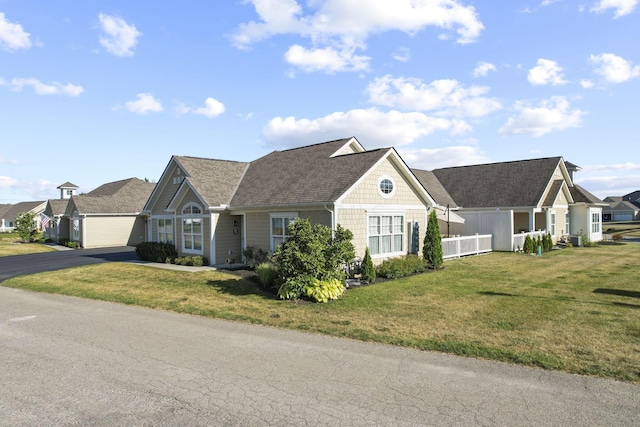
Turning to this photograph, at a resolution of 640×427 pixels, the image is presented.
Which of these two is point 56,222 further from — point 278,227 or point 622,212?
point 622,212

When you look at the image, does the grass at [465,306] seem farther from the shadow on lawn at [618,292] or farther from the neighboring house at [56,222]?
the neighboring house at [56,222]

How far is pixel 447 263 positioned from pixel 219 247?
36.9ft

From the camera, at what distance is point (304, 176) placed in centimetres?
2027

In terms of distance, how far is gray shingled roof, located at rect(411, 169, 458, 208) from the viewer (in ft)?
99.1

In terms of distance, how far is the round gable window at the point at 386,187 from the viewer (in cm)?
1911

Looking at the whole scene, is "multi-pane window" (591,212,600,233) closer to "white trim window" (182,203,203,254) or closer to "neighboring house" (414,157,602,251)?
"neighboring house" (414,157,602,251)

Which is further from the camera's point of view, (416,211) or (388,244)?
(416,211)

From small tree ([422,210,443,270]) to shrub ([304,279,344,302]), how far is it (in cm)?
716

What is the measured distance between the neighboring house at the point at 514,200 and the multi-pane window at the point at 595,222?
3.1 inches

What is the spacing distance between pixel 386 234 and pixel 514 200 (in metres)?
13.6

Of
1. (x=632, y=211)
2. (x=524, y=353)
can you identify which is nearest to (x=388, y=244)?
(x=524, y=353)

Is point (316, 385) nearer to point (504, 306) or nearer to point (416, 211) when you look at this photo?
point (504, 306)

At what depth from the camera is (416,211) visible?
21.3 metres

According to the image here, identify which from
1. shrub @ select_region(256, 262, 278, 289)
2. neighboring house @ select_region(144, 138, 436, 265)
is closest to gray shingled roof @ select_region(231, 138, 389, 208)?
neighboring house @ select_region(144, 138, 436, 265)
